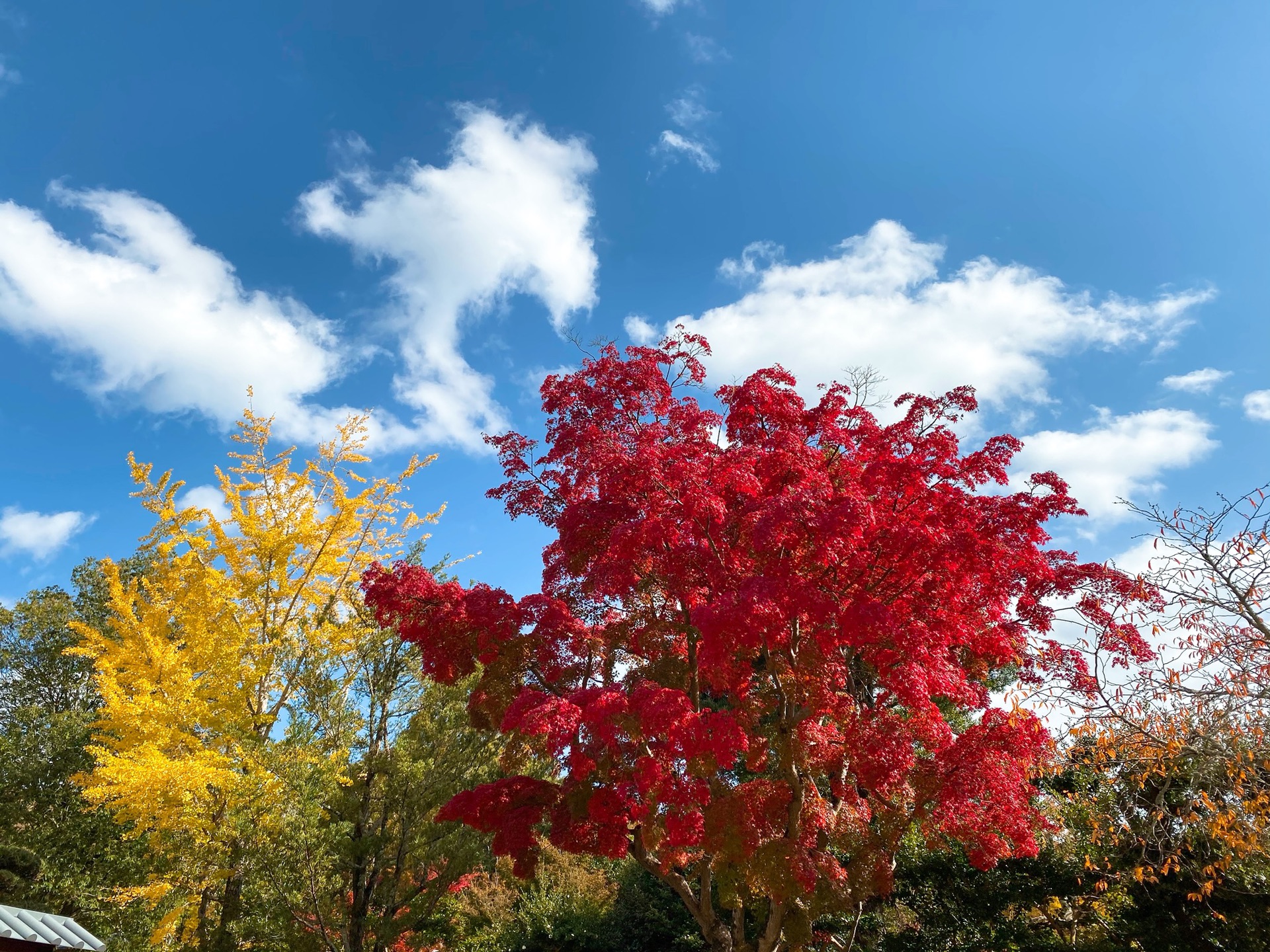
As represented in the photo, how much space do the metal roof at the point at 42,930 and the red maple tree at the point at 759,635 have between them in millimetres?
3086

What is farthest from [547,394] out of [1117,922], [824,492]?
[1117,922]

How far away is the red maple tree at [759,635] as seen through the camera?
18.2ft

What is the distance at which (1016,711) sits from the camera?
5984 millimetres

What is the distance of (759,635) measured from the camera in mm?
5484

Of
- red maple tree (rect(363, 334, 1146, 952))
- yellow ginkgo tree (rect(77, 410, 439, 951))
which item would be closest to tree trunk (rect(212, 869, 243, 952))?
yellow ginkgo tree (rect(77, 410, 439, 951))

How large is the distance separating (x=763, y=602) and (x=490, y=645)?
2.89m

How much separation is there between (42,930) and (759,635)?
6.31 meters

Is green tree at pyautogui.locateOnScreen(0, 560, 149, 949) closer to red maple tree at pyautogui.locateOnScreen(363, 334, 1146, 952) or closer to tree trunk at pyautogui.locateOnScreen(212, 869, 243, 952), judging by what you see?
tree trunk at pyautogui.locateOnScreen(212, 869, 243, 952)

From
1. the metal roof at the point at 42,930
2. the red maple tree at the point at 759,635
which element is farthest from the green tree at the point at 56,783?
the red maple tree at the point at 759,635

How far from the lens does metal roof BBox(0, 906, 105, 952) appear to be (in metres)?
5.54

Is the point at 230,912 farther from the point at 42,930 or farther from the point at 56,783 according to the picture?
the point at 56,783

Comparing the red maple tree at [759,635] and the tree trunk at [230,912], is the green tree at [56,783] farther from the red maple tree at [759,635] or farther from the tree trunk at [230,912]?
the red maple tree at [759,635]

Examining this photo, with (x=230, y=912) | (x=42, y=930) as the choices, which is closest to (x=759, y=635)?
(x=42, y=930)

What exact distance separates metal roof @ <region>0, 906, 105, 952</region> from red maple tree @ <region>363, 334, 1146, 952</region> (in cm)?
309
